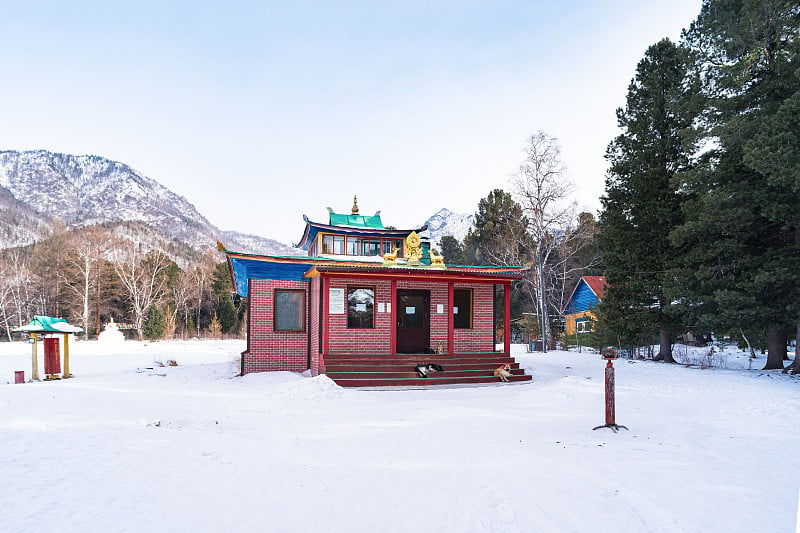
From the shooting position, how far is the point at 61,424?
23.1ft

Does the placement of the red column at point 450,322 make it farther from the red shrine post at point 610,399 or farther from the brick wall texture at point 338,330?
the red shrine post at point 610,399

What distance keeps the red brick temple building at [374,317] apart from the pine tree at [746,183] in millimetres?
6227

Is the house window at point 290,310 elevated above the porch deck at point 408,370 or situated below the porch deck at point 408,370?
above

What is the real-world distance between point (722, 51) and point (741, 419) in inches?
504

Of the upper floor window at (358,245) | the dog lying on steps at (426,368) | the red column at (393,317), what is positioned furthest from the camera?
the upper floor window at (358,245)

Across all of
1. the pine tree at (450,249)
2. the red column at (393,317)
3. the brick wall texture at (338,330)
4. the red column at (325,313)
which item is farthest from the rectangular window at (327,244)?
the pine tree at (450,249)

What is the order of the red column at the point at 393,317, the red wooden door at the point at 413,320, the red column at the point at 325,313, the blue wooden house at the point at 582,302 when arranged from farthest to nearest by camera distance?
the blue wooden house at the point at 582,302, the red wooden door at the point at 413,320, the red column at the point at 393,317, the red column at the point at 325,313

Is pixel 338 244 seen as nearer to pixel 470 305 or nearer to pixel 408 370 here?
pixel 470 305

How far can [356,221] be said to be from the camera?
20.6 m

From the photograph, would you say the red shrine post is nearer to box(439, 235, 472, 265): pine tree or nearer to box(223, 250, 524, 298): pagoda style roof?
box(223, 250, 524, 298): pagoda style roof

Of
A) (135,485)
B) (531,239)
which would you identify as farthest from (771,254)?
(531,239)

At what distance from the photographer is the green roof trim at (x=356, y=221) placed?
20298 millimetres

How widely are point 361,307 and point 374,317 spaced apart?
1.73 feet

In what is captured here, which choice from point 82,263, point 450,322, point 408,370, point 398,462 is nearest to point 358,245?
point 450,322
